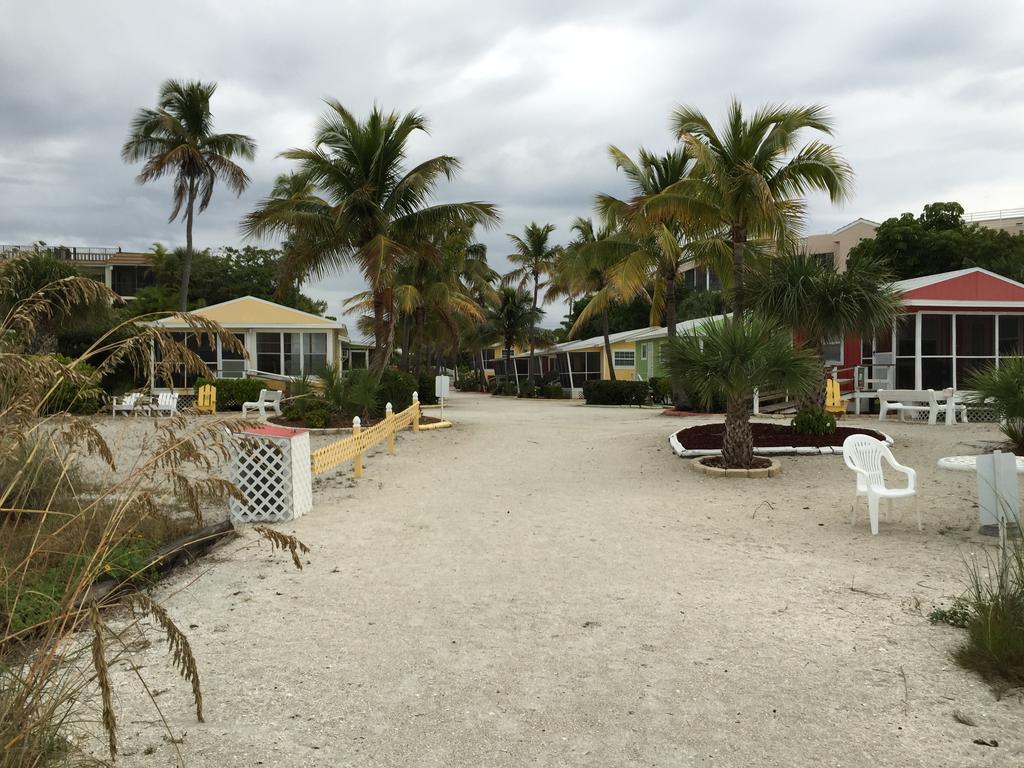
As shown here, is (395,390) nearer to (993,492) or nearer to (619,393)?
(619,393)

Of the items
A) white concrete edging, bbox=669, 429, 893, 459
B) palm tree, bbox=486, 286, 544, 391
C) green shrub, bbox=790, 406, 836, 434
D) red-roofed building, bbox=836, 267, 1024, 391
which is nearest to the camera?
white concrete edging, bbox=669, 429, 893, 459

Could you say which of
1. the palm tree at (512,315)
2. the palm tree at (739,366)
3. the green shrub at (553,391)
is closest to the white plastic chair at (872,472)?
the palm tree at (739,366)

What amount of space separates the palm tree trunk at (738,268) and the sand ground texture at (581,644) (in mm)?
6143

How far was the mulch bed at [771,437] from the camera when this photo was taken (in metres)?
12.0

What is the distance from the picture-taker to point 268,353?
27.4 meters

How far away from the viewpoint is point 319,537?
694 centimetres

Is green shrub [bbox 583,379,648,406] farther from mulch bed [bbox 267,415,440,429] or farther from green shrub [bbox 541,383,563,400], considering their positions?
mulch bed [bbox 267,415,440,429]

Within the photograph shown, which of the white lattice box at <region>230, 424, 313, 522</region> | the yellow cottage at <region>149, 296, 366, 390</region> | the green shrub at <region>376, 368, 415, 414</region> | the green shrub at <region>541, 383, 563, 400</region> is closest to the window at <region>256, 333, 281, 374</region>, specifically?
the yellow cottage at <region>149, 296, 366, 390</region>

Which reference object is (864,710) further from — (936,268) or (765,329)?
(936,268)

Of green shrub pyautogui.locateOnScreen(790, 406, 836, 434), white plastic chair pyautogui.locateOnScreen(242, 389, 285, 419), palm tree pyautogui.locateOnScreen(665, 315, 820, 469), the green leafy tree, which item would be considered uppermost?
the green leafy tree

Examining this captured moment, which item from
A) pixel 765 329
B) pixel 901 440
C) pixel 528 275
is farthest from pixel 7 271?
pixel 528 275

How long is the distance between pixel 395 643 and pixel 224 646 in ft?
3.13

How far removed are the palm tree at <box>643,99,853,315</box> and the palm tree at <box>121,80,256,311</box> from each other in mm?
22702

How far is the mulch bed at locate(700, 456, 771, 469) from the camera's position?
412 inches
